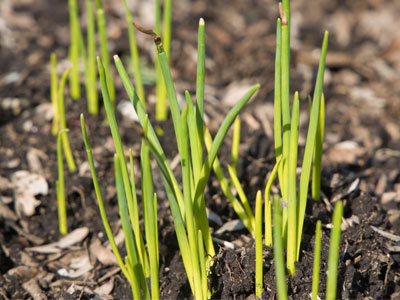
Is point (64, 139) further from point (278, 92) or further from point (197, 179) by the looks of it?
point (278, 92)

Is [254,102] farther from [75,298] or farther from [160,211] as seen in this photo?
[75,298]

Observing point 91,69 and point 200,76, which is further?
point 91,69

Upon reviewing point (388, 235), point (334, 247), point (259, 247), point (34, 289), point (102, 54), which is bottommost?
point (34, 289)

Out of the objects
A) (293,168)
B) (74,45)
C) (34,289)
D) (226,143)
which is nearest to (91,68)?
(74,45)

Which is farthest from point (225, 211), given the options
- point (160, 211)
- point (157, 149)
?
point (157, 149)

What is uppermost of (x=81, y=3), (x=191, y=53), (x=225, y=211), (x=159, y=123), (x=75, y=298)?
(x=81, y=3)
